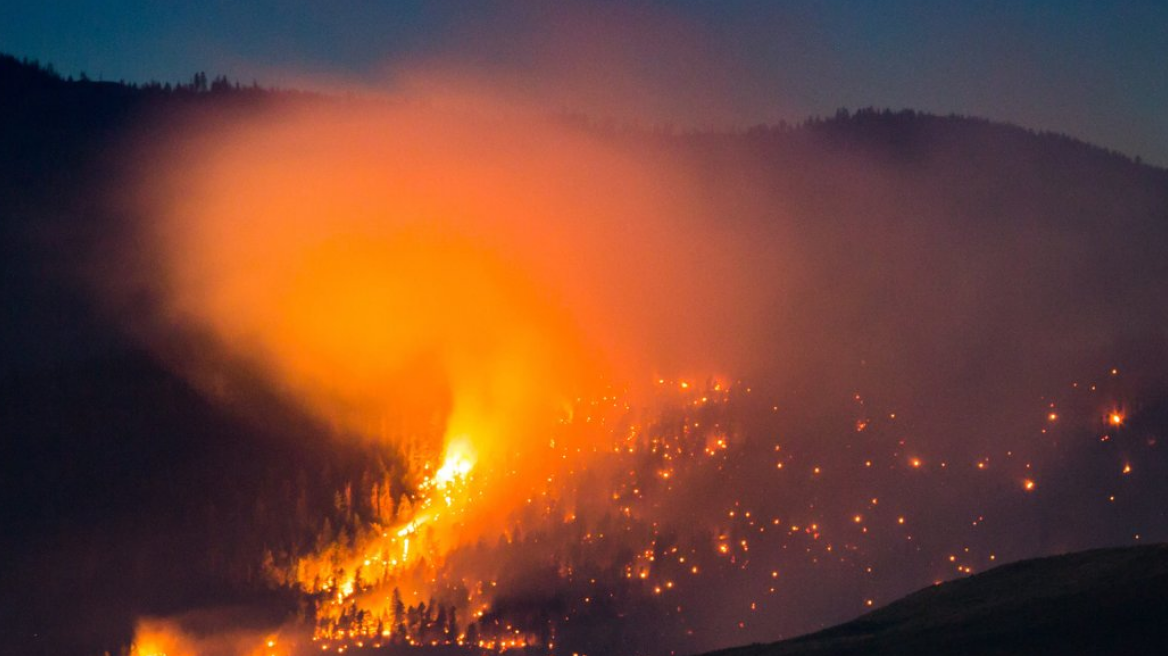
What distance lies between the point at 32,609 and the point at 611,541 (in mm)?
16915

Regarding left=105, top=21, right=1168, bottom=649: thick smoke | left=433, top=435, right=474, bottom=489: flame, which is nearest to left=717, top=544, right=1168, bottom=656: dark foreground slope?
left=105, top=21, right=1168, bottom=649: thick smoke

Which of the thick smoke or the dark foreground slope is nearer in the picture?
the dark foreground slope

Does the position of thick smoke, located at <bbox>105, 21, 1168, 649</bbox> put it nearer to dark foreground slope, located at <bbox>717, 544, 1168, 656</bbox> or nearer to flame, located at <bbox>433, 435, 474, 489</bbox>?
flame, located at <bbox>433, 435, 474, 489</bbox>

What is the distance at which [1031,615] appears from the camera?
43.0ft

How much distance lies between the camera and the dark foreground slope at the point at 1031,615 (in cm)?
1148

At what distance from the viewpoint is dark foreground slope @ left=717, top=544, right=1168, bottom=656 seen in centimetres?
1148

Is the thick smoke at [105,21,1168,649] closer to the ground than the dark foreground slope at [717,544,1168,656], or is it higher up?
higher up

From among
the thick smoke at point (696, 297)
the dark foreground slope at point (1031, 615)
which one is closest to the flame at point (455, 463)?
the thick smoke at point (696, 297)

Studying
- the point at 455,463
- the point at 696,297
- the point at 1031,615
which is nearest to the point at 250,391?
the point at 455,463

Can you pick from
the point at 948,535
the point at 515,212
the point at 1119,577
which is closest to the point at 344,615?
the point at 948,535

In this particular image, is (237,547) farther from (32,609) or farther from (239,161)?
(239,161)

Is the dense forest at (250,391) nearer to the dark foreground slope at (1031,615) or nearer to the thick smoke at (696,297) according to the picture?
the thick smoke at (696,297)

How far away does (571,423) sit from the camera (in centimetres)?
4134

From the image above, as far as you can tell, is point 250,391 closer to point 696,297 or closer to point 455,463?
point 455,463
